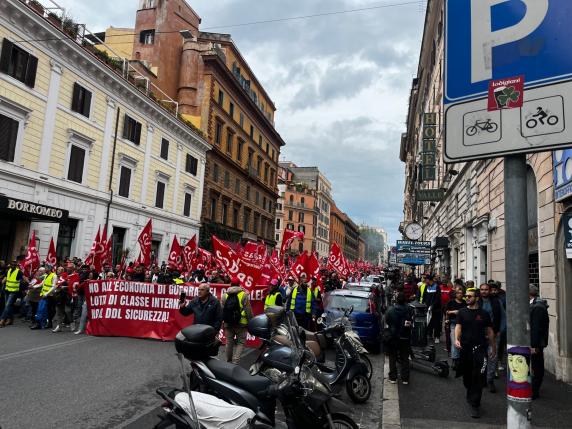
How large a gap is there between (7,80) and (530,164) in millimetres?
19090

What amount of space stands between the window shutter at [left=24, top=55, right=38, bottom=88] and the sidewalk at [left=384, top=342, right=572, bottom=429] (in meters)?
19.3

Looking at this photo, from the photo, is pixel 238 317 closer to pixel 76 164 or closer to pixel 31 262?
pixel 31 262

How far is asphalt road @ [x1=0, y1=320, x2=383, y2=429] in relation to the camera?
5576mm

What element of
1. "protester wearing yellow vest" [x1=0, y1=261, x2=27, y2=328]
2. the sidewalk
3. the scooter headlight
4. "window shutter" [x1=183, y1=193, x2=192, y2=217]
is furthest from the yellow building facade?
the scooter headlight

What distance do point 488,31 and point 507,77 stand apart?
28 cm

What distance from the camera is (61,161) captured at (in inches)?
852

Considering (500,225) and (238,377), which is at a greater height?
(500,225)

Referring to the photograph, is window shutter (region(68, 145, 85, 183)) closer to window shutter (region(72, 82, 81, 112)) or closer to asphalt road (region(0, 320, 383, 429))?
window shutter (region(72, 82, 81, 112))

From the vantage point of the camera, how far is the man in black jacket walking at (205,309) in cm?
795

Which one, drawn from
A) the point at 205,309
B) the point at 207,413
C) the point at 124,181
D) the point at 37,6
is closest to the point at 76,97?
the point at 37,6

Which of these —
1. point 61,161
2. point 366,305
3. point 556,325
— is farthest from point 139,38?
point 556,325

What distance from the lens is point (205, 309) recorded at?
26.2 feet

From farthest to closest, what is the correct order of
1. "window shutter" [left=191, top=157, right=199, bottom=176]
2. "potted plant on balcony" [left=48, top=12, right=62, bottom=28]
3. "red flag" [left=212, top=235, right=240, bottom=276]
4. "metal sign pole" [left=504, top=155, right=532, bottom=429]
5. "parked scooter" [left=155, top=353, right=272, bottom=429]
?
"window shutter" [left=191, top=157, right=199, bottom=176] → "potted plant on balcony" [left=48, top=12, right=62, bottom=28] → "red flag" [left=212, top=235, right=240, bottom=276] → "parked scooter" [left=155, top=353, right=272, bottom=429] → "metal sign pole" [left=504, top=155, right=532, bottom=429]

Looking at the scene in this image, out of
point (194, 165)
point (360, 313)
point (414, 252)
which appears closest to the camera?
point (360, 313)
